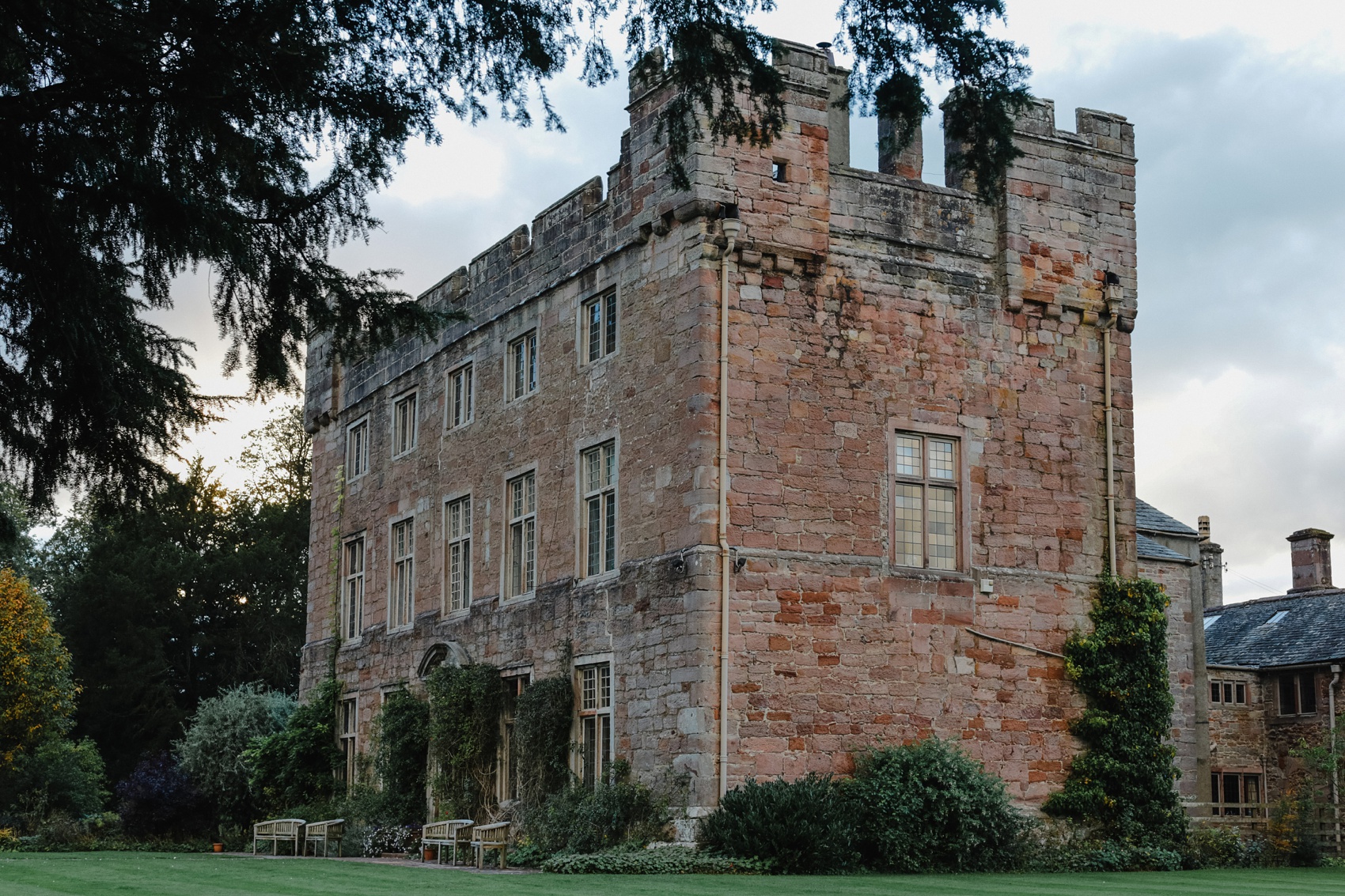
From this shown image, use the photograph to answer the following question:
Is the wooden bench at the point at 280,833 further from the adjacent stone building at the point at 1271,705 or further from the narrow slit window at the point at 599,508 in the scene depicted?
the adjacent stone building at the point at 1271,705

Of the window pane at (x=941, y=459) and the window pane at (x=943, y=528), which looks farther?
the window pane at (x=941, y=459)

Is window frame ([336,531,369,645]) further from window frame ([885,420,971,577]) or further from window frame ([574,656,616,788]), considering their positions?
window frame ([885,420,971,577])

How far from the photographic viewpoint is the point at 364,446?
28.4 m

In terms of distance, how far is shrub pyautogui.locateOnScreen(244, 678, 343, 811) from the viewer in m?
27.3

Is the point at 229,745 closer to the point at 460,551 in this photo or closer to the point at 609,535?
the point at 460,551

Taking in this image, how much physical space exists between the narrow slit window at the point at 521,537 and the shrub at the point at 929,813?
6.02 meters

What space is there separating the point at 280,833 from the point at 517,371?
26.3 ft

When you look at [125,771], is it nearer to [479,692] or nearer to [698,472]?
[479,692]

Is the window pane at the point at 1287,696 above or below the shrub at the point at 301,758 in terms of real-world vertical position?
above

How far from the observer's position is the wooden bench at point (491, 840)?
18875mm

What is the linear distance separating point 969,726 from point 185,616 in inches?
1227

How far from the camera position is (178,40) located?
8.23 meters

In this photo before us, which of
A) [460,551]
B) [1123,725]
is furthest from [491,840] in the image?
[1123,725]

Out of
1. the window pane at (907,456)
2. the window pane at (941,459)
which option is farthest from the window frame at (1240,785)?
the window pane at (907,456)
